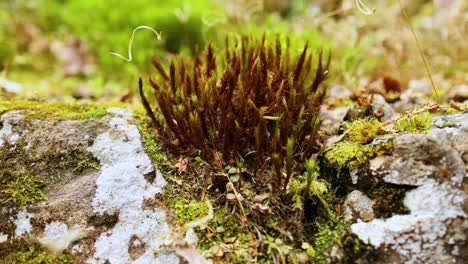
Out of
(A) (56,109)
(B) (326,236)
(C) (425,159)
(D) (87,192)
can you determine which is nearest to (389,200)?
(C) (425,159)

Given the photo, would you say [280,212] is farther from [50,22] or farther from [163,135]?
[50,22]

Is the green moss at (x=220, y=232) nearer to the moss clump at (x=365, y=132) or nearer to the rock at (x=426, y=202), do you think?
the rock at (x=426, y=202)

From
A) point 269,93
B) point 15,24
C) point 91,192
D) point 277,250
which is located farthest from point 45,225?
point 15,24

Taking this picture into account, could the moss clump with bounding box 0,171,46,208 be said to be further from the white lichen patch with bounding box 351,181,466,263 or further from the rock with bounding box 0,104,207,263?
the white lichen patch with bounding box 351,181,466,263

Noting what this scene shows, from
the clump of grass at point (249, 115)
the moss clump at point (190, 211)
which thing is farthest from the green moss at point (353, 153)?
the moss clump at point (190, 211)

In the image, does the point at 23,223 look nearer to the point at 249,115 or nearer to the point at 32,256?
the point at 32,256
